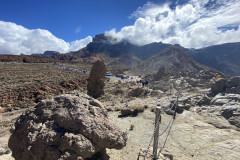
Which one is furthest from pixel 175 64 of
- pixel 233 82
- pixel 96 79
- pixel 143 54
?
pixel 143 54

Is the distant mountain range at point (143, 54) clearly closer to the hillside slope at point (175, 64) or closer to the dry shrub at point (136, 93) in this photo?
the hillside slope at point (175, 64)

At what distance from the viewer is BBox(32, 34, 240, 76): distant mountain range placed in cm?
9975

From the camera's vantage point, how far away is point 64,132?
151 inches

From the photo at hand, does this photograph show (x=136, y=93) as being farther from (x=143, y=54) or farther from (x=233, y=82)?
(x=143, y=54)

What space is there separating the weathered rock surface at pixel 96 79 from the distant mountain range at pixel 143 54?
42.9 metres

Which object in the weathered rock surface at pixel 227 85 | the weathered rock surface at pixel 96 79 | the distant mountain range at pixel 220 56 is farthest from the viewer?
the distant mountain range at pixel 220 56

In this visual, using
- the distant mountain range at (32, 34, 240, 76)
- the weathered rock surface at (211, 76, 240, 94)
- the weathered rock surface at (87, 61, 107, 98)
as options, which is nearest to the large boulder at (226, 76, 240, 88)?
the weathered rock surface at (211, 76, 240, 94)

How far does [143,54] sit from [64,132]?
168 m

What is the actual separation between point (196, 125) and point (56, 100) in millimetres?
7908

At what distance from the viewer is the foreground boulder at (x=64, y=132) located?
3.55m

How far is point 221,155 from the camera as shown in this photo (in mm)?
5457

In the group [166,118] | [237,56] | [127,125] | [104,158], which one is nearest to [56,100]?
[104,158]

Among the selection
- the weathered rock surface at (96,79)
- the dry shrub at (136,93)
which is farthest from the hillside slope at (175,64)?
the weathered rock surface at (96,79)

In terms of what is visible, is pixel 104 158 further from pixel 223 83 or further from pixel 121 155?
pixel 223 83
